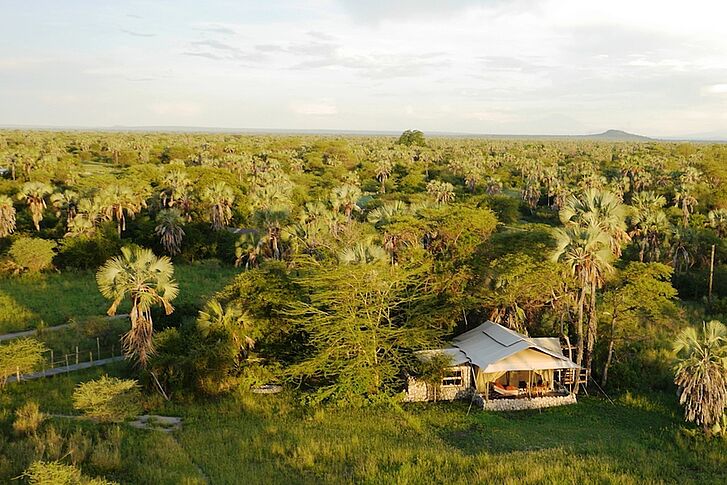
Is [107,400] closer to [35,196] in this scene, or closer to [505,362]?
[505,362]

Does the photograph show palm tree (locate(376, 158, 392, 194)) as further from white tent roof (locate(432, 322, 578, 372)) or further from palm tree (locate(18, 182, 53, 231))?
white tent roof (locate(432, 322, 578, 372))

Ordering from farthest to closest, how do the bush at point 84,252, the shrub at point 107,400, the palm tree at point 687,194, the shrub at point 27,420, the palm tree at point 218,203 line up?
the palm tree at point 687,194, the palm tree at point 218,203, the bush at point 84,252, the shrub at point 107,400, the shrub at point 27,420

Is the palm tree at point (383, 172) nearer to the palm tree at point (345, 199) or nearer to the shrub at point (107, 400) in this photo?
the palm tree at point (345, 199)

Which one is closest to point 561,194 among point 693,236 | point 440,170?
point 693,236

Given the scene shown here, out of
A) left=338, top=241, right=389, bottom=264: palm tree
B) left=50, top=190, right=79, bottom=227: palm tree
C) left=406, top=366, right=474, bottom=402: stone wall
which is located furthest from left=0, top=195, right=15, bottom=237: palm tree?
left=406, top=366, right=474, bottom=402: stone wall

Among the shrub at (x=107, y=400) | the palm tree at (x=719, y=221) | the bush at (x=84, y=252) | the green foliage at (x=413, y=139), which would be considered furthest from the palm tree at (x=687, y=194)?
the green foliage at (x=413, y=139)

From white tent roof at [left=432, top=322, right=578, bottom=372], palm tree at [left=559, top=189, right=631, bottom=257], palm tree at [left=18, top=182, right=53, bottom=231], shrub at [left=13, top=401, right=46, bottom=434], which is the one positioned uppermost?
palm tree at [left=559, top=189, right=631, bottom=257]
